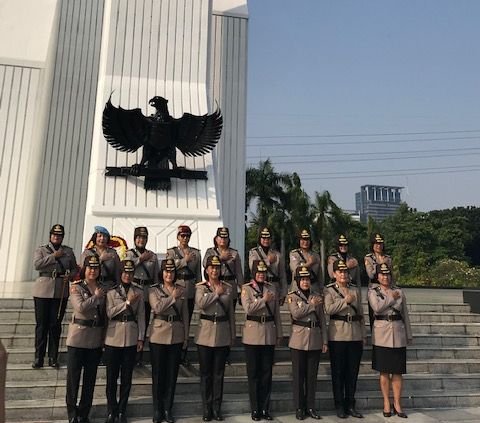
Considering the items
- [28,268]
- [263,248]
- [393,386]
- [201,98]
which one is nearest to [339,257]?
[263,248]

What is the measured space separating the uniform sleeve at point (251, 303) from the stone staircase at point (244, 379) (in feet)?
2.93

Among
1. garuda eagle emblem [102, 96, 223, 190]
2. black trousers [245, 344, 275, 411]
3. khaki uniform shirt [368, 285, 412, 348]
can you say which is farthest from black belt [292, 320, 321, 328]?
garuda eagle emblem [102, 96, 223, 190]

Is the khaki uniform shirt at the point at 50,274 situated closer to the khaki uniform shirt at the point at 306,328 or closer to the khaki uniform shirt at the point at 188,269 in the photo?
the khaki uniform shirt at the point at 188,269

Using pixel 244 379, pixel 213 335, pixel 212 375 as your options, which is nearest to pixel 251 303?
pixel 213 335

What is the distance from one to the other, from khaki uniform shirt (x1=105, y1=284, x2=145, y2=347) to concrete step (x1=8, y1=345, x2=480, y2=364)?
91cm

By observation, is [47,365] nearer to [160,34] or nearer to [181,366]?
[181,366]

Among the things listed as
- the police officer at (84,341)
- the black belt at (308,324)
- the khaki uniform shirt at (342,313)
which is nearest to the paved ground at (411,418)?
the police officer at (84,341)

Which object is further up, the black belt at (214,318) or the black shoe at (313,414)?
the black belt at (214,318)

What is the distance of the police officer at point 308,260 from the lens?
5.20 m

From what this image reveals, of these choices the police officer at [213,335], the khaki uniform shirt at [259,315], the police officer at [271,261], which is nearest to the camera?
the police officer at [213,335]

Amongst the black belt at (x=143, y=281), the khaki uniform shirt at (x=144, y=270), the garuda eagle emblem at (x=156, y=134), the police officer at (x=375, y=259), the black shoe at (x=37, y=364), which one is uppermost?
the garuda eagle emblem at (x=156, y=134)

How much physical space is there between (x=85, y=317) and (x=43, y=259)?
1113 millimetres

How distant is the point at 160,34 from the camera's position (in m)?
9.20

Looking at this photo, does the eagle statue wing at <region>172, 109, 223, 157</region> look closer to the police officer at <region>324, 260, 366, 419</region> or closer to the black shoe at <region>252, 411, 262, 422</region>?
the police officer at <region>324, 260, 366, 419</region>
